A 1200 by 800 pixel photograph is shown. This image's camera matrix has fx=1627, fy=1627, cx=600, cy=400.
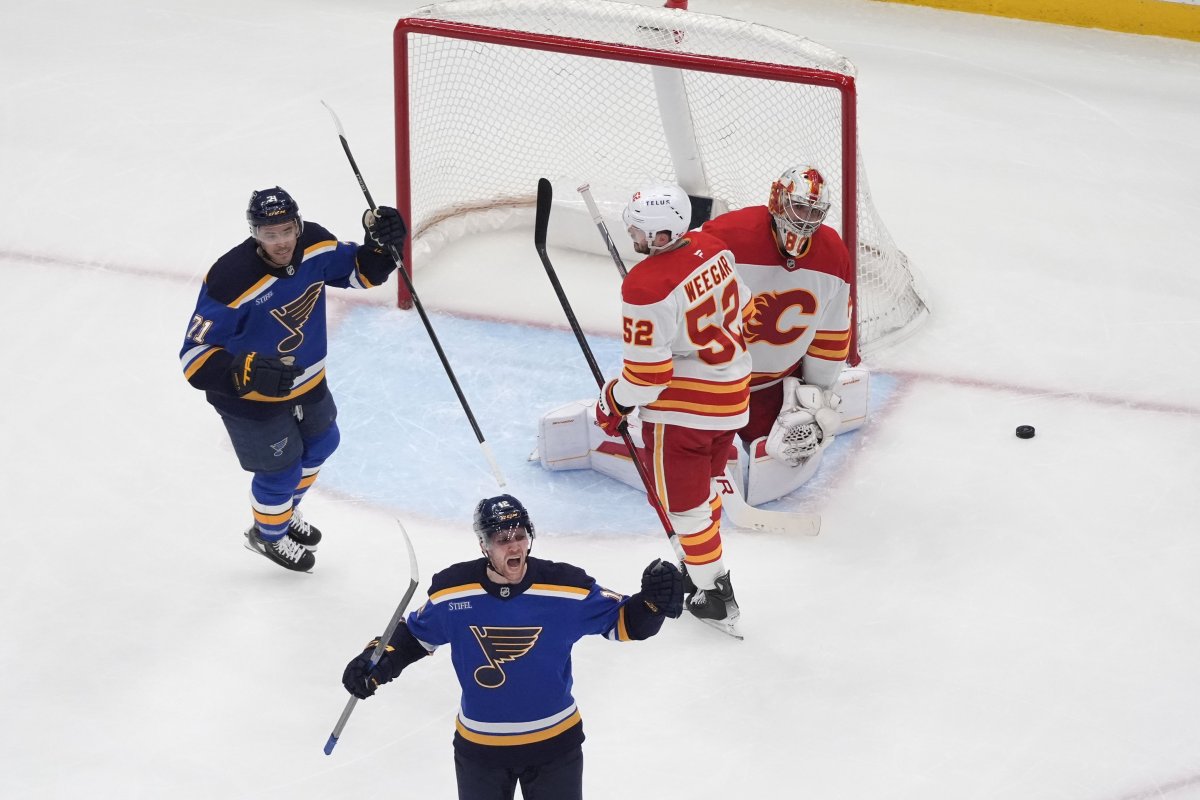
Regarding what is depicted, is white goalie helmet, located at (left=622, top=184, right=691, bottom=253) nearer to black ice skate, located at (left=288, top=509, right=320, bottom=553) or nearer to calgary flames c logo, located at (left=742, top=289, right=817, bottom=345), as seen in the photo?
calgary flames c logo, located at (left=742, top=289, right=817, bottom=345)

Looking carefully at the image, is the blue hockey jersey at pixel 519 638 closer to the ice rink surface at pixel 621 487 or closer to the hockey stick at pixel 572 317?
the ice rink surface at pixel 621 487

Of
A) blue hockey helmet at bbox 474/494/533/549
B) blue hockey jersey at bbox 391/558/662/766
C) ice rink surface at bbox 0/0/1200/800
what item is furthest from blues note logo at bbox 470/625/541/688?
ice rink surface at bbox 0/0/1200/800

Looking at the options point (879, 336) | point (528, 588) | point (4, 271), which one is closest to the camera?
point (528, 588)

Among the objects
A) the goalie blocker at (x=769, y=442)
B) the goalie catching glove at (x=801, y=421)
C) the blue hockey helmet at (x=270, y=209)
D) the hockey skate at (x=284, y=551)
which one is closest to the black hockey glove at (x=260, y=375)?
the blue hockey helmet at (x=270, y=209)

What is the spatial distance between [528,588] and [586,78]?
3168 mm

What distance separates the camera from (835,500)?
13.7 feet

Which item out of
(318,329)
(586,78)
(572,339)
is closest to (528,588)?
(318,329)

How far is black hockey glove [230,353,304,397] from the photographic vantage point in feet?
11.1

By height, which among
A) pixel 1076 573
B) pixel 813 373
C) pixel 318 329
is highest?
pixel 318 329

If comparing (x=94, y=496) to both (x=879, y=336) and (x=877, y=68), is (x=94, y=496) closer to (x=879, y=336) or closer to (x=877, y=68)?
(x=879, y=336)

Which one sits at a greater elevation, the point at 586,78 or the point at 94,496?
the point at 586,78

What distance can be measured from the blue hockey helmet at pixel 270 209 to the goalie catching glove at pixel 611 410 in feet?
2.47

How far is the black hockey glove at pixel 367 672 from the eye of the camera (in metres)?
2.67

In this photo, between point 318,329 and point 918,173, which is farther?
point 918,173
